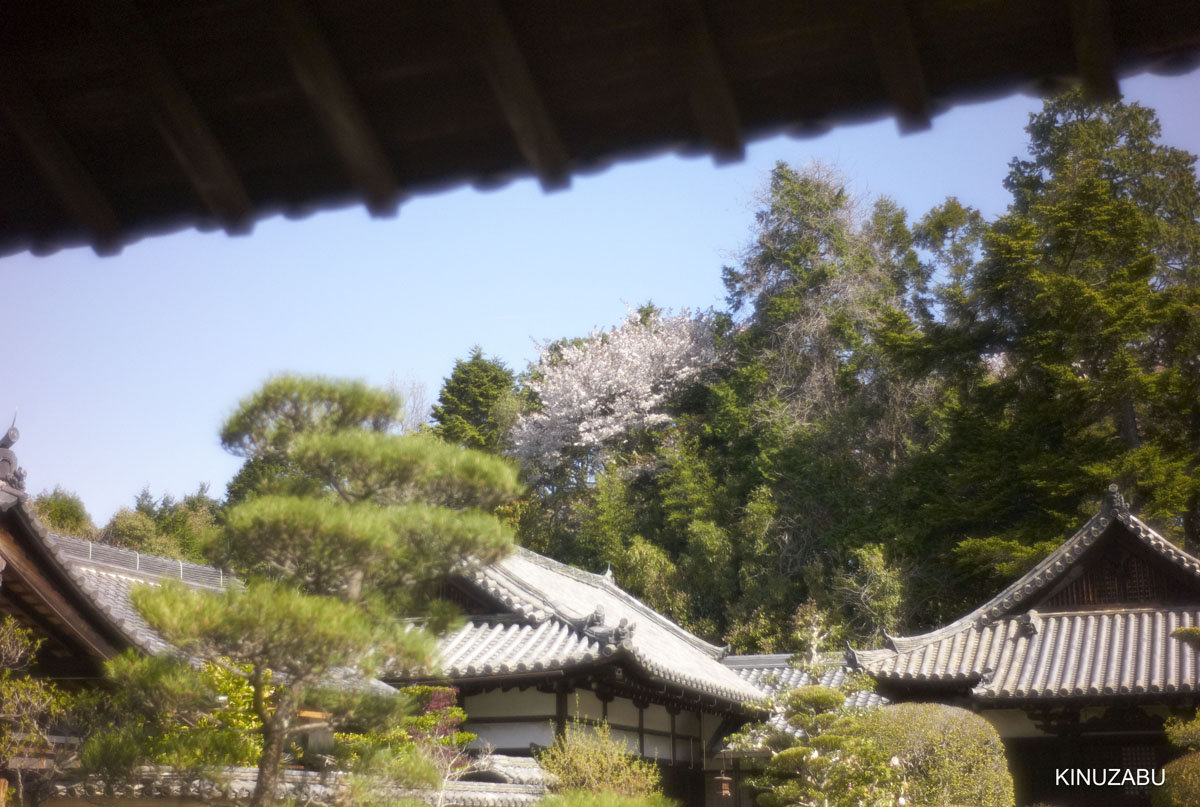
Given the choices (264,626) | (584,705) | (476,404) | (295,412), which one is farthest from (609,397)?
(264,626)

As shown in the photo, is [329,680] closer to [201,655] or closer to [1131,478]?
[201,655]

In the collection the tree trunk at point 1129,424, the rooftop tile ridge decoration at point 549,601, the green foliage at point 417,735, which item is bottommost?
the green foliage at point 417,735

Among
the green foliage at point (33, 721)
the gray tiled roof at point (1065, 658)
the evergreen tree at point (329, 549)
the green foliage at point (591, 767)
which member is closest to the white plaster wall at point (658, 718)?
the green foliage at point (591, 767)

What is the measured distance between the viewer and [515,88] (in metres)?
1.92

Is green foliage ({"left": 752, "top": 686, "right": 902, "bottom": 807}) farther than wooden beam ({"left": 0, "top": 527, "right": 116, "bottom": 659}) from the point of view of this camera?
Yes

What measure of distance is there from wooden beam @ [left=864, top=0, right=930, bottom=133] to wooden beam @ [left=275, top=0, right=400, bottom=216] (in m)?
1.01

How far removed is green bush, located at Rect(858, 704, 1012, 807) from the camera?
34.2 ft

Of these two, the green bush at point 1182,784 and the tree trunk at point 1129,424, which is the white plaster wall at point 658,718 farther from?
the tree trunk at point 1129,424

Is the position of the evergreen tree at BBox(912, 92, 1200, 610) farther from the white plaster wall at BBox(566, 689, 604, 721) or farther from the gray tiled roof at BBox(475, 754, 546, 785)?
the gray tiled roof at BBox(475, 754, 546, 785)

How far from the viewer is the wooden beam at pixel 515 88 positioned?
186 cm

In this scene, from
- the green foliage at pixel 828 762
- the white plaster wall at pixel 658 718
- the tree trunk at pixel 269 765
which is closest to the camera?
the tree trunk at pixel 269 765

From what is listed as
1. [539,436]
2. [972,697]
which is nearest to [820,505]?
[539,436]

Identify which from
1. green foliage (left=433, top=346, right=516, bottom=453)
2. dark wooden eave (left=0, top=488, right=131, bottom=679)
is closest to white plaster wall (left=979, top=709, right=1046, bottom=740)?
dark wooden eave (left=0, top=488, right=131, bottom=679)

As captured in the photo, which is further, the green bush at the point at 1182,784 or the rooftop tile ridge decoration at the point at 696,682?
the rooftop tile ridge decoration at the point at 696,682
